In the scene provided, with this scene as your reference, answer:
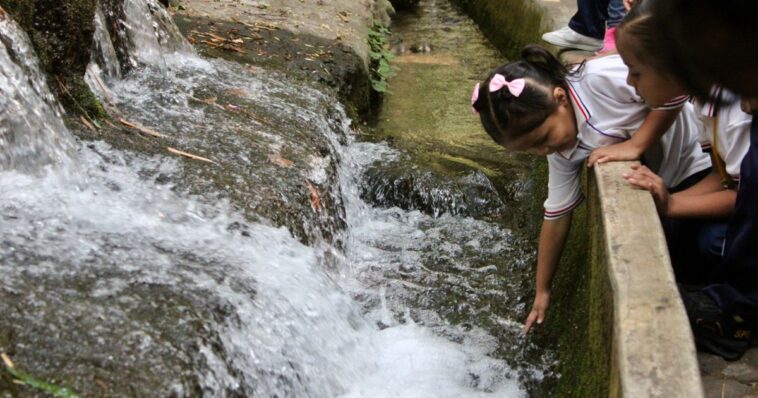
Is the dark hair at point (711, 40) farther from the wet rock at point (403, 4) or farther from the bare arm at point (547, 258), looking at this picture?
the wet rock at point (403, 4)

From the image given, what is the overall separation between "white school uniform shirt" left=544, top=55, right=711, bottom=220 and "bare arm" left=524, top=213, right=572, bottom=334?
0.15ft

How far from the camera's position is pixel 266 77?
5.41 metres

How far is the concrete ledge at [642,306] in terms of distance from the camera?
1.92m

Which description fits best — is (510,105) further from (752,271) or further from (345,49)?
(345,49)

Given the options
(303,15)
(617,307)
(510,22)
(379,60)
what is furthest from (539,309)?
(510,22)

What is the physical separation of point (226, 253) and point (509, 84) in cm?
121

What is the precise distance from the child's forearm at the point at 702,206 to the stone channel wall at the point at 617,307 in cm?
24

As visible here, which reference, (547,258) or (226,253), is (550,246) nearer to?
(547,258)

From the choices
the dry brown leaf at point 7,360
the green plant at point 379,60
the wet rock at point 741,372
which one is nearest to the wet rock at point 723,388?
the wet rock at point 741,372

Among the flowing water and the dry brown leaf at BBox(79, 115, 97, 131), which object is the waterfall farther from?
the dry brown leaf at BBox(79, 115, 97, 131)

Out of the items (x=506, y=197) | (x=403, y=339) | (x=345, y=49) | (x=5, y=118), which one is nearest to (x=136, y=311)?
(x=5, y=118)

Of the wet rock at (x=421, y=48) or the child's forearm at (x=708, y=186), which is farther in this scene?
the wet rock at (x=421, y=48)

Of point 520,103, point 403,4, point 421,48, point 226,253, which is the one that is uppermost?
point 520,103

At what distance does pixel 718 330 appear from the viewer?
2764 millimetres
